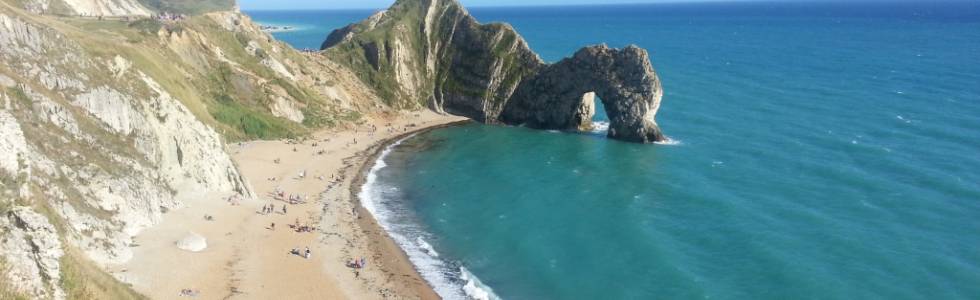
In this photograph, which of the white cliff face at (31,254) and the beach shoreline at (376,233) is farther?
the beach shoreline at (376,233)

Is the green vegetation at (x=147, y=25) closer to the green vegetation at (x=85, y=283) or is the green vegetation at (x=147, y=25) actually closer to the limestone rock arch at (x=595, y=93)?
the limestone rock arch at (x=595, y=93)

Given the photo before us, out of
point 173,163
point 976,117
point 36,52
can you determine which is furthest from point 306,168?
point 976,117

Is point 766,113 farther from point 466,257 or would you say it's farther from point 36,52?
point 36,52

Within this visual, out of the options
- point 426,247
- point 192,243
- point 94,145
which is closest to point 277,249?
point 192,243

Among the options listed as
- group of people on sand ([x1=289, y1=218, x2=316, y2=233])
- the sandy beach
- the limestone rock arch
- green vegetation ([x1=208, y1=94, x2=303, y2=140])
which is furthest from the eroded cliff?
the limestone rock arch

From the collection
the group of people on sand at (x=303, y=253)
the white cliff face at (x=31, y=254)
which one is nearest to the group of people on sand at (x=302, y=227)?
the group of people on sand at (x=303, y=253)

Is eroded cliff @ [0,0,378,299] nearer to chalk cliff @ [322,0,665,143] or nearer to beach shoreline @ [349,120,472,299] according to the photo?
beach shoreline @ [349,120,472,299]

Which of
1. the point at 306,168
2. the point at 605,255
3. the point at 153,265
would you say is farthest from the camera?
the point at 306,168
